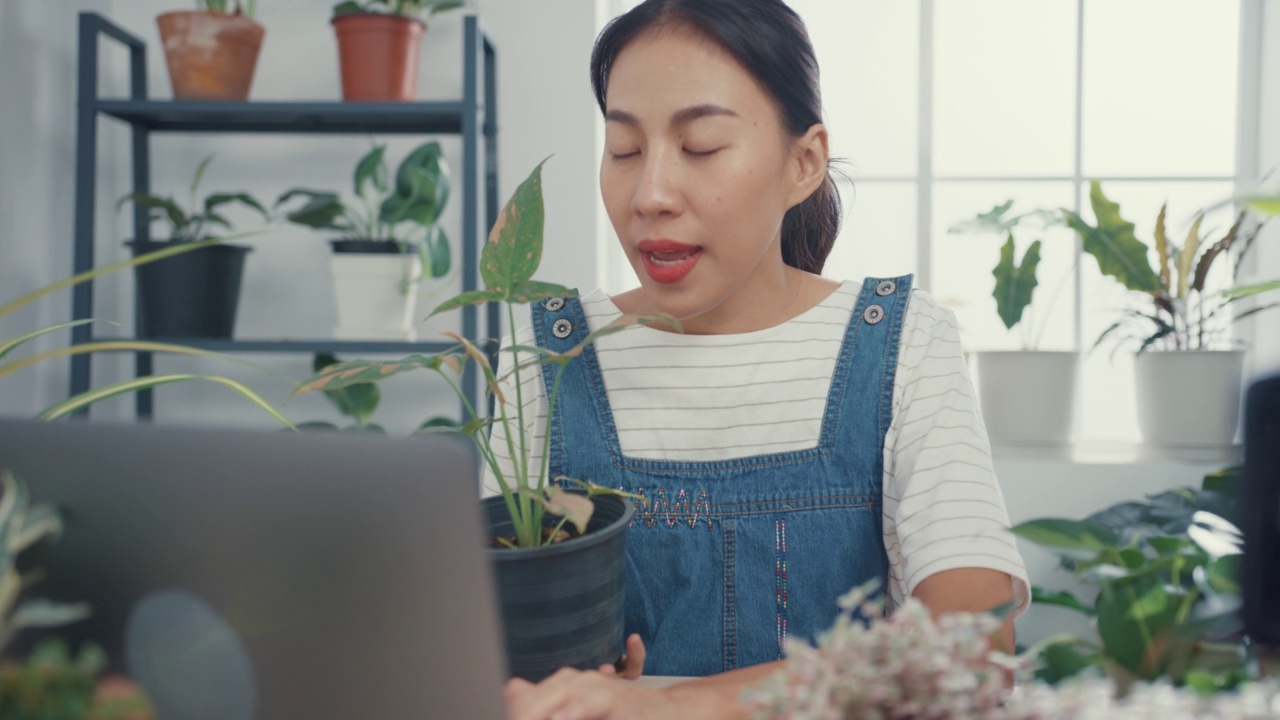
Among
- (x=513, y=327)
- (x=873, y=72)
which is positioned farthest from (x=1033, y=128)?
(x=513, y=327)

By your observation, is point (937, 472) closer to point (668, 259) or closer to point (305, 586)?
point (668, 259)

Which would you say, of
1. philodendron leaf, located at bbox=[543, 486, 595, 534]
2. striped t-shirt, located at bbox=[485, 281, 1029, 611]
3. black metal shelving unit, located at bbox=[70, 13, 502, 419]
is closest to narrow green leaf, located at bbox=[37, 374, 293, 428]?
philodendron leaf, located at bbox=[543, 486, 595, 534]

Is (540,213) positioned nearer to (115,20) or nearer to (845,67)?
(845,67)

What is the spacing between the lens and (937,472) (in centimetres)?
87

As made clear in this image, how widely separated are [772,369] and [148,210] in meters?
1.66

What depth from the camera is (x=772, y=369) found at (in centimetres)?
105

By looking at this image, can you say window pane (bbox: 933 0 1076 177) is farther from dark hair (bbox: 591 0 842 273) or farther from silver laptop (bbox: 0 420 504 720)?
silver laptop (bbox: 0 420 504 720)

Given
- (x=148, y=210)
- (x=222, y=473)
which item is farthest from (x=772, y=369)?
(x=148, y=210)

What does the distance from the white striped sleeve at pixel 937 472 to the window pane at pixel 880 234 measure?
126 cm

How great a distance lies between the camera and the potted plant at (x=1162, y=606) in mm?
357

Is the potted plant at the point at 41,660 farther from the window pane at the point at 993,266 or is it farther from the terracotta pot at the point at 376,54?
the window pane at the point at 993,266

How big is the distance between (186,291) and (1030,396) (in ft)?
5.89

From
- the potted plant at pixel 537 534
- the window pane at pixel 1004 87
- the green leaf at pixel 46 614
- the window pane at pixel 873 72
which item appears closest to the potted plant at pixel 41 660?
the green leaf at pixel 46 614

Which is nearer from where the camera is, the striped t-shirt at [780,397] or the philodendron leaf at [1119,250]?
the striped t-shirt at [780,397]
